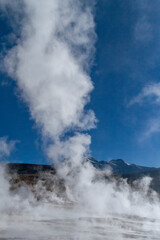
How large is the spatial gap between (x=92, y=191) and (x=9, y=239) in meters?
41.0

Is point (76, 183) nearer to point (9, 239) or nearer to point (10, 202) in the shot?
point (10, 202)

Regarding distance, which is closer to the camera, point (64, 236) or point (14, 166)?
point (64, 236)

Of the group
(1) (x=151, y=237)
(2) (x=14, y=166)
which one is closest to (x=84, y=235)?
(1) (x=151, y=237)

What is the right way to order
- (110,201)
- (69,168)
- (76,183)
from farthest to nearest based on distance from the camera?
(69,168) < (76,183) < (110,201)

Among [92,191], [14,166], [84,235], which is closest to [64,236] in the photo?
[84,235]

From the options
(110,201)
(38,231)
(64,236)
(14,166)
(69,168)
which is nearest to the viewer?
(64,236)

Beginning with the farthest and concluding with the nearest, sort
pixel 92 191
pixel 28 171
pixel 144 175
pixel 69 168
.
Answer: pixel 28 171
pixel 144 175
pixel 69 168
pixel 92 191

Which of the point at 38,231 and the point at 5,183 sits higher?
the point at 5,183

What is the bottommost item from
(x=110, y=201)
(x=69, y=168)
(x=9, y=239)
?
(x=9, y=239)

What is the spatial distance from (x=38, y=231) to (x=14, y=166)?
5962 inches

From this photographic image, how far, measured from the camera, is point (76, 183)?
54.8m

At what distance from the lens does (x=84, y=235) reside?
45.9ft

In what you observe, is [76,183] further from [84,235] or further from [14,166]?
[14,166]

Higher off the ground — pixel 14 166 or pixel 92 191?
pixel 14 166
